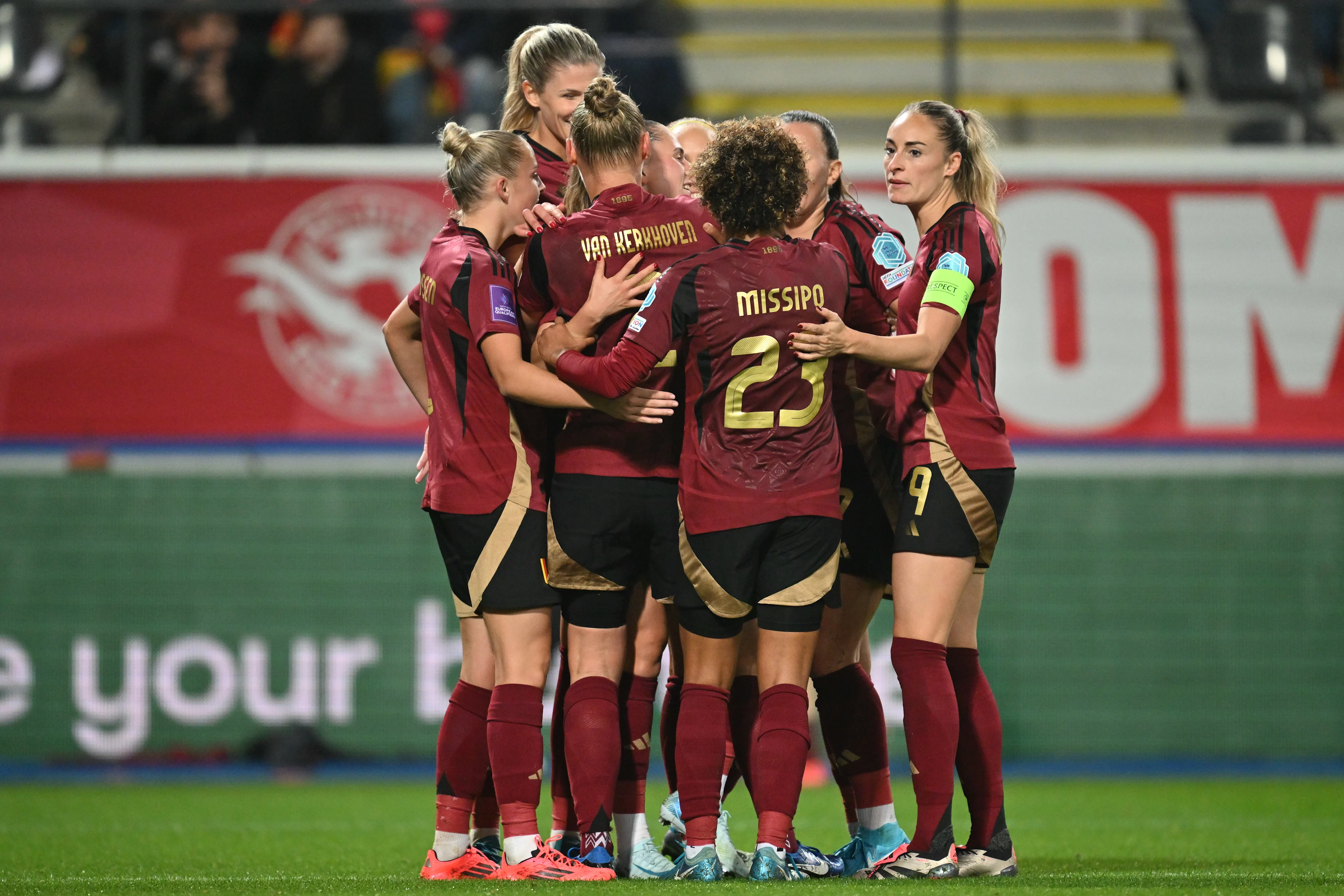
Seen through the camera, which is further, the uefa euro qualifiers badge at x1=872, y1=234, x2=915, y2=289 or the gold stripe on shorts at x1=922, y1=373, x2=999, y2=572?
the uefa euro qualifiers badge at x1=872, y1=234, x2=915, y2=289

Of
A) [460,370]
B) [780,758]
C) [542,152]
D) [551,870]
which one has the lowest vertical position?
[551,870]

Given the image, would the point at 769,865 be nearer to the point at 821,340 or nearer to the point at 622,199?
the point at 821,340

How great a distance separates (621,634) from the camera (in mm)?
4730

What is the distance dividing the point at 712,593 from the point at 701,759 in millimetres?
458

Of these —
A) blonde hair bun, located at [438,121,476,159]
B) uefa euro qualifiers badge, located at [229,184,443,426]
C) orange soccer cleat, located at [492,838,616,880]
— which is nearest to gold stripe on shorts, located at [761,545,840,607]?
orange soccer cleat, located at [492,838,616,880]

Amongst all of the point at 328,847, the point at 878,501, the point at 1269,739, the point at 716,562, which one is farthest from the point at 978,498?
the point at 1269,739

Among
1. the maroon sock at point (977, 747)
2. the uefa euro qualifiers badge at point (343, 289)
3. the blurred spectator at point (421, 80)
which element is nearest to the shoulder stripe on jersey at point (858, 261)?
the maroon sock at point (977, 747)

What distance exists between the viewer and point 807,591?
448cm

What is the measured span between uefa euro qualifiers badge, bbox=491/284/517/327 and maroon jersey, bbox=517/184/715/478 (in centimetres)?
17

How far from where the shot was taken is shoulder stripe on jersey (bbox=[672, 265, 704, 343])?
4457 millimetres

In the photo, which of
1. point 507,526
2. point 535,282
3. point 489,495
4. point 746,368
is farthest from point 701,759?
point 535,282

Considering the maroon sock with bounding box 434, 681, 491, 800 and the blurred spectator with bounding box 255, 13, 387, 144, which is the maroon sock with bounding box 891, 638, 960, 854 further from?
the blurred spectator with bounding box 255, 13, 387, 144

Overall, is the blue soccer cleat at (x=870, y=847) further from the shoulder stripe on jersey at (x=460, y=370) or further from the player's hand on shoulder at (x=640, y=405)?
the shoulder stripe on jersey at (x=460, y=370)

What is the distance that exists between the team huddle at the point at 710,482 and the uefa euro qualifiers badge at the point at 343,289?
16.6 feet
